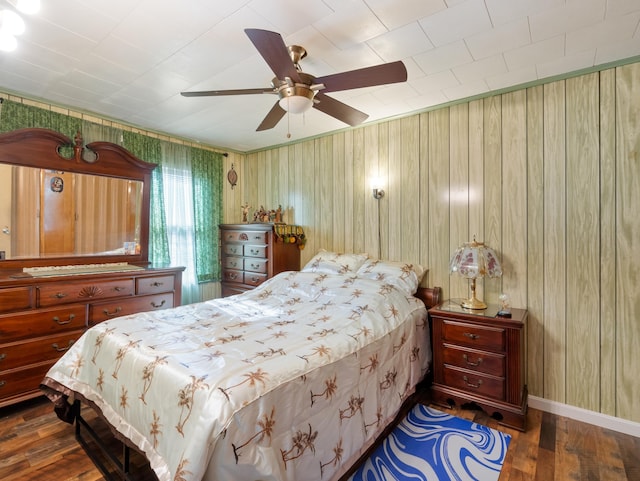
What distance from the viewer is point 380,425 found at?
78.8 inches

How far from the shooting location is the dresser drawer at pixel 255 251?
3.81 meters

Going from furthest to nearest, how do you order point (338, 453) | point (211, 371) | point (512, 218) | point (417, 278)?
point (417, 278)
point (512, 218)
point (338, 453)
point (211, 371)

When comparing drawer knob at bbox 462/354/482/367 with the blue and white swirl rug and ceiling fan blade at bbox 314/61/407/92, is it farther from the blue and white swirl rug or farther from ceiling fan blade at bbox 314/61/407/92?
ceiling fan blade at bbox 314/61/407/92

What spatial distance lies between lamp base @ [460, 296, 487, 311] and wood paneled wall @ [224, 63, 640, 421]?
209mm

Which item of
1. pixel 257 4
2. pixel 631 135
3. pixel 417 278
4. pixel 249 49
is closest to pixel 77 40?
pixel 249 49

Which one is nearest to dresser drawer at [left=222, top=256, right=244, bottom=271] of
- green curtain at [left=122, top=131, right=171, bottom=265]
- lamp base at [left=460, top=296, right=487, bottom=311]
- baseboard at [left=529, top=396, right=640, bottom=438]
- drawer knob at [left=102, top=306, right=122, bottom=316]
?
green curtain at [left=122, top=131, right=171, bottom=265]

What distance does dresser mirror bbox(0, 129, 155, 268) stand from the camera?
Result: 9.19 ft

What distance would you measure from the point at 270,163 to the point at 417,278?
2588 millimetres

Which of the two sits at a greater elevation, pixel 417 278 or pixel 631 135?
pixel 631 135

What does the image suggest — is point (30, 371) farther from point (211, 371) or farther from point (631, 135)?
point (631, 135)

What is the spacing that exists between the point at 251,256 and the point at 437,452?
9.07 feet

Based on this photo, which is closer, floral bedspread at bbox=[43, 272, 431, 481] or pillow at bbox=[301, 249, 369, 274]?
floral bedspread at bbox=[43, 272, 431, 481]

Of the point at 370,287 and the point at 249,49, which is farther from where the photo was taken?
the point at 370,287

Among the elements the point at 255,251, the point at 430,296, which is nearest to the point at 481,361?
the point at 430,296
